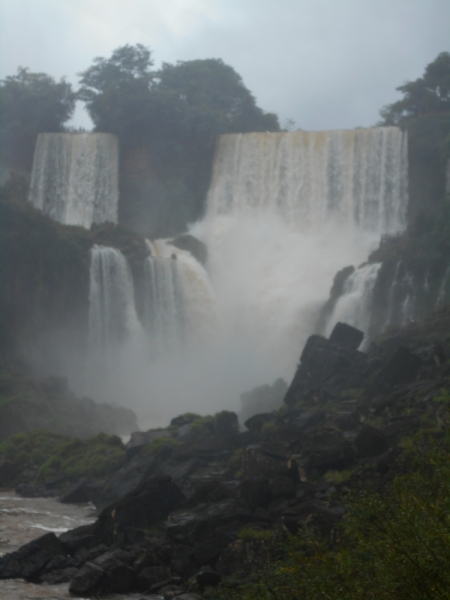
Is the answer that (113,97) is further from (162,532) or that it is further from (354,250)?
(162,532)

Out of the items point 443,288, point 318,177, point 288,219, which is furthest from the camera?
point 288,219

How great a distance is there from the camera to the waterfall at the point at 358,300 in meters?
43.1

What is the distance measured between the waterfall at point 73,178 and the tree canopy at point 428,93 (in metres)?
21.0

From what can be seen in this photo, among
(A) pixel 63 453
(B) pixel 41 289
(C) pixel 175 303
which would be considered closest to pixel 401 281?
(C) pixel 175 303

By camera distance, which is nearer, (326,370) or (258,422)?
(258,422)

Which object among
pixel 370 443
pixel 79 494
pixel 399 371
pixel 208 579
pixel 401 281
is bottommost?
pixel 79 494

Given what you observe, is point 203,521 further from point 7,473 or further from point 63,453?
point 7,473

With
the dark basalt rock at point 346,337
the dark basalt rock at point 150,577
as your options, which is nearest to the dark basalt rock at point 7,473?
the dark basalt rock at point 346,337

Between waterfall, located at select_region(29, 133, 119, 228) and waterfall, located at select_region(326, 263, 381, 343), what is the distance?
784 inches

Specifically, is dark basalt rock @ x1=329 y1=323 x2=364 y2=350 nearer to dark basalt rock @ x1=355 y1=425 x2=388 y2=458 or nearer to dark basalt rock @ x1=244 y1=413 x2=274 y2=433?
dark basalt rock @ x1=244 y1=413 x2=274 y2=433

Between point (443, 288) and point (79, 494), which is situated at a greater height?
point (443, 288)

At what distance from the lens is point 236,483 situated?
2081 centimetres

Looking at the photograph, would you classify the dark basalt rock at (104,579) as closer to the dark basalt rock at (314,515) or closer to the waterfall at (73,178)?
the dark basalt rock at (314,515)

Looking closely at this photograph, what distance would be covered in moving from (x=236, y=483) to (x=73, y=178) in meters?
40.9
